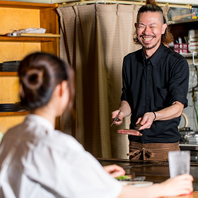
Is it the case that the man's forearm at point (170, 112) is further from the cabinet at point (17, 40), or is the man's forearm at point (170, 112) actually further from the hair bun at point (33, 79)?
the cabinet at point (17, 40)

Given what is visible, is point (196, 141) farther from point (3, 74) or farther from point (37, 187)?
point (37, 187)

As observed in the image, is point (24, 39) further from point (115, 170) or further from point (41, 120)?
point (41, 120)

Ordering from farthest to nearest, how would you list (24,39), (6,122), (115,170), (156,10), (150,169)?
(6,122) < (24,39) < (156,10) < (150,169) < (115,170)

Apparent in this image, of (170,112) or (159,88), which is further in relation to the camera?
(159,88)

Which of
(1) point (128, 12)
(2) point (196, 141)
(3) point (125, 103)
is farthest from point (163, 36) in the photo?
(2) point (196, 141)

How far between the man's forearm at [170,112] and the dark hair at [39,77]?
3.54ft

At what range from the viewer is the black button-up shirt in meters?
2.07

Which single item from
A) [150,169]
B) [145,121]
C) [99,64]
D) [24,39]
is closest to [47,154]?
[150,169]

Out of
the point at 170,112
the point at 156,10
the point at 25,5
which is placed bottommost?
the point at 170,112

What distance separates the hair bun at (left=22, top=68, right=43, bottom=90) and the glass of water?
1.72ft

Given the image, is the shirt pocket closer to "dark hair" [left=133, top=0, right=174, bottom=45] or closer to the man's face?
the man's face

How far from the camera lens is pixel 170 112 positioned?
1949 millimetres

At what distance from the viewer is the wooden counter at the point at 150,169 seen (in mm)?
1334

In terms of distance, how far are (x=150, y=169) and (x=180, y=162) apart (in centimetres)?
34
